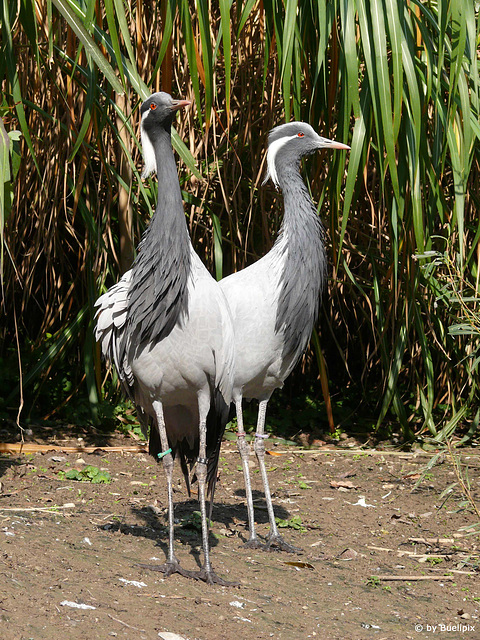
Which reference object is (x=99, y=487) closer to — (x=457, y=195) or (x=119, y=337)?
(x=119, y=337)

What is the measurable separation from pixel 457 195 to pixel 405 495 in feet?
5.93

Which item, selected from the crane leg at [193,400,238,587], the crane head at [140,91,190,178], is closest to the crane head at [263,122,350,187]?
the crane head at [140,91,190,178]

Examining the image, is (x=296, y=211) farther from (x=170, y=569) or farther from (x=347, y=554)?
(x=170, y=569)

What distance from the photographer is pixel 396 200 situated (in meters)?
4.07

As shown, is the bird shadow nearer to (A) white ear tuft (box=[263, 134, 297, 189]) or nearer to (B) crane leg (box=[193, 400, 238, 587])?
(B) crane leg (box=[193, 400, 238, 587])

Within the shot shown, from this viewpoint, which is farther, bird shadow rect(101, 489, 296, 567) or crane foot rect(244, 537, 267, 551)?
crane foot rect(244, 537, 267, 551)

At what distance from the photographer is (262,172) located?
5.41 meters

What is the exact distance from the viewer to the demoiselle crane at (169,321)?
311 cm

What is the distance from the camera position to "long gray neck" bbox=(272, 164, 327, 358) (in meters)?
3.81

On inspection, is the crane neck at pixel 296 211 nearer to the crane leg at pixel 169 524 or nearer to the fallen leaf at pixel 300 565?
the crane leg at pixel 169 524

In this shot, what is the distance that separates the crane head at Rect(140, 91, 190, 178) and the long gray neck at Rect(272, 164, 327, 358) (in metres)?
0.87

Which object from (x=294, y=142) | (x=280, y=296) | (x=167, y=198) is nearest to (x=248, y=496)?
(x=280, y=296)

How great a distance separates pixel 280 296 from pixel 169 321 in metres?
0.85

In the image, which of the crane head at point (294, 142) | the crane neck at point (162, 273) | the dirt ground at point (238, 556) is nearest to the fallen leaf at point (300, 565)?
the dirt ground at point (238, 556)
